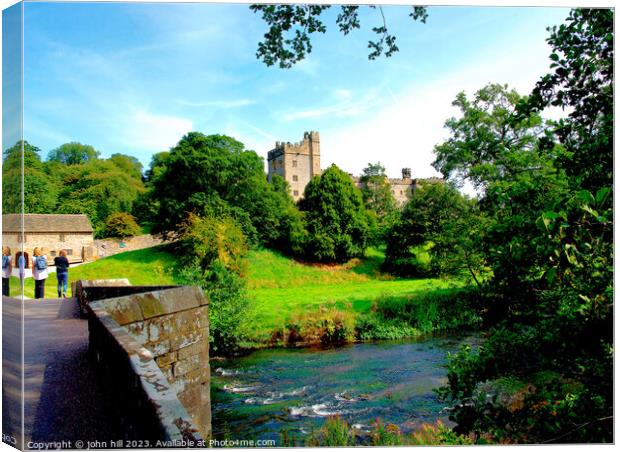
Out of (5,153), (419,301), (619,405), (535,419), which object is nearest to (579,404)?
(535,419)

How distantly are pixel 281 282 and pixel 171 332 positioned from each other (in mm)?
11234

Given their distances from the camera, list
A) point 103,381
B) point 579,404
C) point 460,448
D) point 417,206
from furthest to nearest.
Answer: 1. point 417,206
2. point 460,448
3. point 103,381
4. point 579,404

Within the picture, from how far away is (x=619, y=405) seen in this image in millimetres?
3666

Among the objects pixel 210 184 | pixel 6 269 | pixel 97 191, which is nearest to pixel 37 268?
pixel 6 269

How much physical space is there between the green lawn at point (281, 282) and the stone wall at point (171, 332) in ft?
18.8

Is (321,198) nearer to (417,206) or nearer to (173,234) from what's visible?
(417,206)

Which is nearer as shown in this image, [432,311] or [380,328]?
[380,328]

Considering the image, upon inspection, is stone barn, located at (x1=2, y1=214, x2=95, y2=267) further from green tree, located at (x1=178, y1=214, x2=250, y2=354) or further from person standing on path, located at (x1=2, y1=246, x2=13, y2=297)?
green tree, located at (x1=178, y1=214, x2=250, y2=354)

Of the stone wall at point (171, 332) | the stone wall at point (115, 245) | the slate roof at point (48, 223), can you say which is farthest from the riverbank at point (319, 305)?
the stone wall at point (171, 332)

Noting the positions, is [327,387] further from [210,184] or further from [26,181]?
[26,181]

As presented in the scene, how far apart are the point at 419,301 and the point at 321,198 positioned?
6696mm

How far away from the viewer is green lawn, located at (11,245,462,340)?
11.7 metres

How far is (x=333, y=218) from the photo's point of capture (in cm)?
1945

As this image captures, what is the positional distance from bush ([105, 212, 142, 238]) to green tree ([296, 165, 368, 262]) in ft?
24.6
